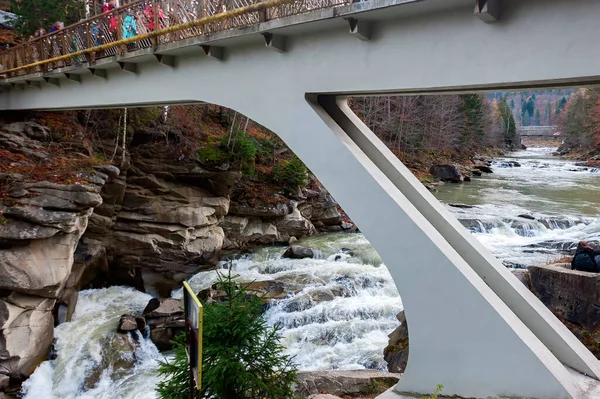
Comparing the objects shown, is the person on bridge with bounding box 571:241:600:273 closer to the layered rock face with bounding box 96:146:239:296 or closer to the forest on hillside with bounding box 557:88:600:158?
the layered rock face with bounding box 96:146:239:296

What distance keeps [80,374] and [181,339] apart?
5664 mm

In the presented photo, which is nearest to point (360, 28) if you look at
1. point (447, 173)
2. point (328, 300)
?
point (328, 300)

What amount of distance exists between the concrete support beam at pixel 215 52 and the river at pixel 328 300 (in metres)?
6.51

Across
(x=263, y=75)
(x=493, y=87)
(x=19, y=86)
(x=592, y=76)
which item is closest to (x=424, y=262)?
(x=493, y=87)

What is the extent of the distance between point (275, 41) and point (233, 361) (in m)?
4.02

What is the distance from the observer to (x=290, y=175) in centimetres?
1900

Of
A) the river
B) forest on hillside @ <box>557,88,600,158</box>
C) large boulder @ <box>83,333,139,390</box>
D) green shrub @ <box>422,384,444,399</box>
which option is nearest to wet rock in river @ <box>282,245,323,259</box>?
the river

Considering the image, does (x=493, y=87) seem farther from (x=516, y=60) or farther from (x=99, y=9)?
(x=99, y=9)

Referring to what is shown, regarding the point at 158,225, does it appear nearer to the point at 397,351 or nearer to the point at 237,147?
the point at 237,147

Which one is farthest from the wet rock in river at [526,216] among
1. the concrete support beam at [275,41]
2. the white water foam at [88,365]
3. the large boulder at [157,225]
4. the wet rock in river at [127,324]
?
the concrete support beam at [275,41]

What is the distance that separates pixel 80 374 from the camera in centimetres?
987

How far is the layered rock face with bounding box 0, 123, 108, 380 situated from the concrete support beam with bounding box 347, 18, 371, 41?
28.0ft

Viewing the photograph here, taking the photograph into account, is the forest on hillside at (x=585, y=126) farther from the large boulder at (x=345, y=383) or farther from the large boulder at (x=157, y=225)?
the large boulder at (x=345, y=383)

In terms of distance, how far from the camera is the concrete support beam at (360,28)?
4.59 meters
